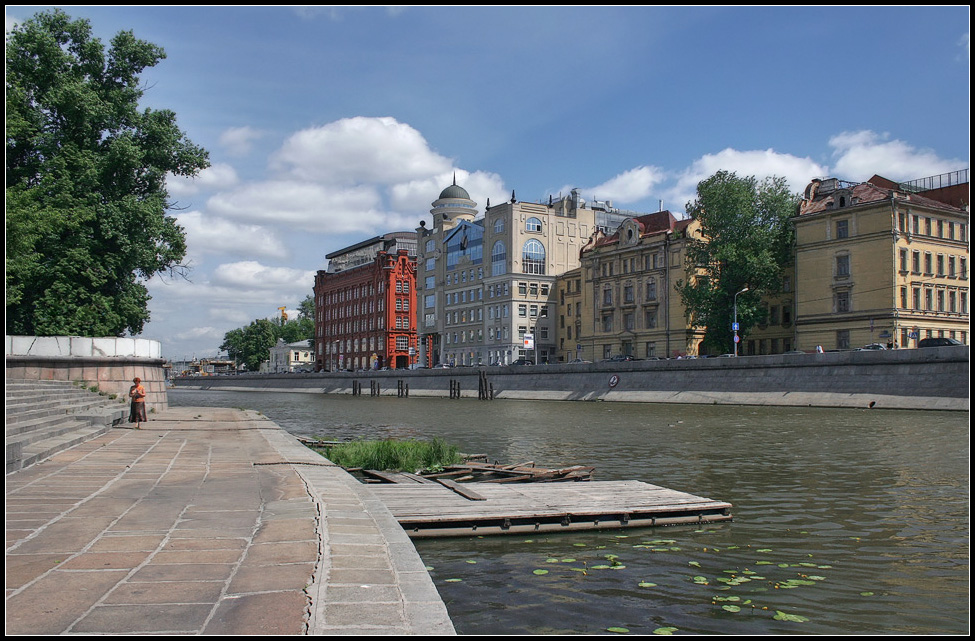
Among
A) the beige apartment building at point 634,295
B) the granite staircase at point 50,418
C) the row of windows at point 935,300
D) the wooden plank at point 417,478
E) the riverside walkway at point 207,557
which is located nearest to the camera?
the riverside walkway at point 207,557

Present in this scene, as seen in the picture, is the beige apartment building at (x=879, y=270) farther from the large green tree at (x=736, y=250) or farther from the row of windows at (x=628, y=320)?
the row of windows at (x=628, y=320)

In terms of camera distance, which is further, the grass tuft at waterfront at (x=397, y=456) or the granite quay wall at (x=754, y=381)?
the granite quay wall at (x=754, y=381)

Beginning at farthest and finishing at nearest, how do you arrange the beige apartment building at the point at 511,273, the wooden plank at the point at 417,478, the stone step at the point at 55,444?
the beige apartment building at the point at 511,273 < the wooden plank at the point at 417,478 < the stone step at the point at 55,444

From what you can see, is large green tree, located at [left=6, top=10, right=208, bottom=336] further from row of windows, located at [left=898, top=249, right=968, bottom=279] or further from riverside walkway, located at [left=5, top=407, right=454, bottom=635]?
row of windows, located at [left=898, top=249, right=968, bottom=279]

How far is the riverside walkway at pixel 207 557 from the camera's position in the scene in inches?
206

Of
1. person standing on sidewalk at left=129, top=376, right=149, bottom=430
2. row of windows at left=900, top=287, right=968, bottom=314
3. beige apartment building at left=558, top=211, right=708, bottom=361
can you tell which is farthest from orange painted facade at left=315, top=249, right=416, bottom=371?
person standing on sidewalk at left=129, top=376, right=149, bottom=430

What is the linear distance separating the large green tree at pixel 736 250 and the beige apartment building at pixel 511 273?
2736 cm

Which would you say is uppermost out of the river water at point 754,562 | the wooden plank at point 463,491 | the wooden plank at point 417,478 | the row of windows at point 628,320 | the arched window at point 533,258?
the arched window at point 533,258

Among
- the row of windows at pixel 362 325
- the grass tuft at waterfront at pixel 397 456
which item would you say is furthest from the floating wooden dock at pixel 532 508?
the row of windows at pixel 362 325

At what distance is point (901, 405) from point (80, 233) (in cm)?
4346

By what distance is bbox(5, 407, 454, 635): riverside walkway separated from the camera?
5.22 meters

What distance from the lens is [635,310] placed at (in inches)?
3258

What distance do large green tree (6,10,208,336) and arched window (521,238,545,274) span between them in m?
62.5

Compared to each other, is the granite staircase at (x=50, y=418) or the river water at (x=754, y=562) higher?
the granite staircase at (x=50, y=418)
